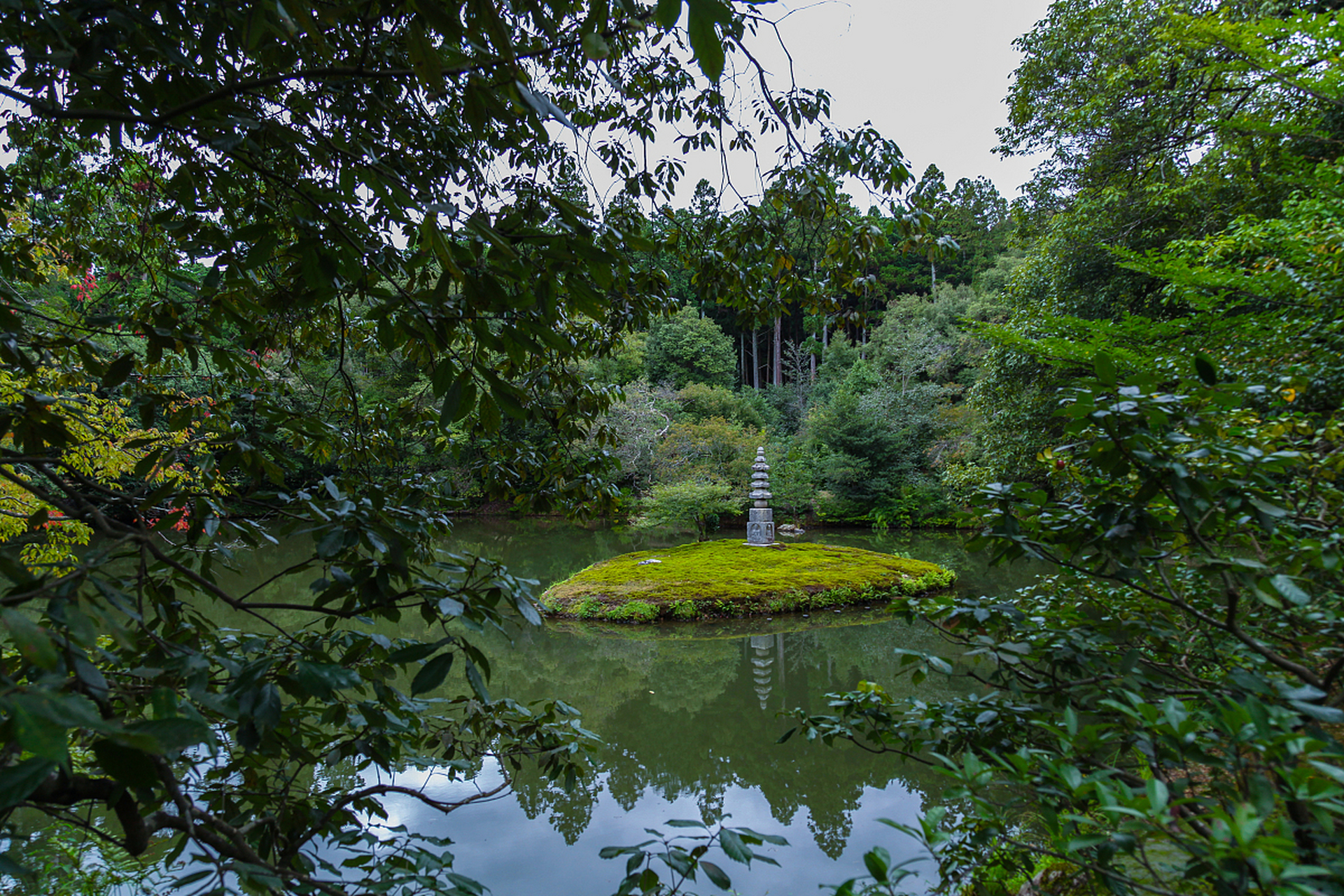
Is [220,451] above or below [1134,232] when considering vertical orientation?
below

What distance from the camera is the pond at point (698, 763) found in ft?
9.02

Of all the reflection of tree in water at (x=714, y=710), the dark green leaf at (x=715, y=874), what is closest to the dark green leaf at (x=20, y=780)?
the dark green leaf at (x=715, y=874)

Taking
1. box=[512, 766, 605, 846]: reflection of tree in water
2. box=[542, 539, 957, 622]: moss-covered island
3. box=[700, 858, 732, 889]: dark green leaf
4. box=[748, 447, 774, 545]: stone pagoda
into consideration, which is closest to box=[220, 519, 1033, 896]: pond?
box=[512, 766, 605, 846]: reflection of tree in water

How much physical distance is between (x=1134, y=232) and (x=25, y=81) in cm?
651

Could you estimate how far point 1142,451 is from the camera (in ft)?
2.68

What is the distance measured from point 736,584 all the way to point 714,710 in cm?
237

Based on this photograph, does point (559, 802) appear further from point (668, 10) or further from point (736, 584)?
point (736, 584)

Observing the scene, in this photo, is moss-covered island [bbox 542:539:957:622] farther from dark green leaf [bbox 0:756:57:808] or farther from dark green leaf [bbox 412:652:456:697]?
dark green leaf [bbox 0:756:57:808]

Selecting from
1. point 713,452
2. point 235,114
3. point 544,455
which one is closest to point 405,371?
point 713,452

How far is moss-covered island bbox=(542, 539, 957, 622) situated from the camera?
6340 millimetres

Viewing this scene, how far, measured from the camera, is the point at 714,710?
14.3 ft

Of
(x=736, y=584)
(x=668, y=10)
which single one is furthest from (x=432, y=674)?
(x=736, y=584)

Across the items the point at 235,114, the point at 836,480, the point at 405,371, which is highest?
the point at 405,371

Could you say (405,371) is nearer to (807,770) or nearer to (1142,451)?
(807,770)
